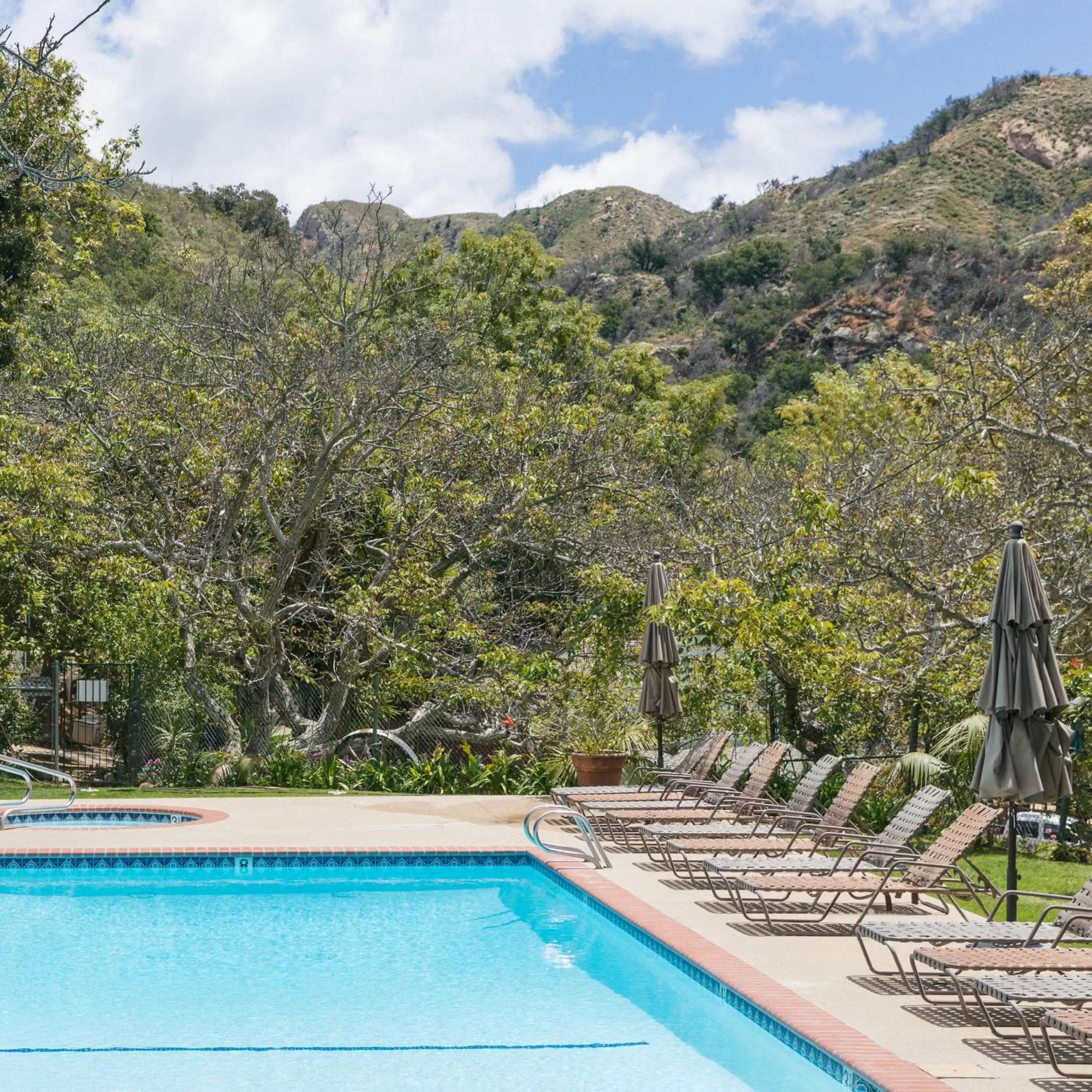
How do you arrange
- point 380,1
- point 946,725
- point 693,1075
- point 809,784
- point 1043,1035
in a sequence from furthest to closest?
1. point 380,1
2. point 946,725
3. point 809,784
4. point 693,1075
5. point 1043,1035

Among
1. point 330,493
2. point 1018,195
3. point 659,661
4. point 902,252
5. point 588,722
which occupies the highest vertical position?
point 1018,195

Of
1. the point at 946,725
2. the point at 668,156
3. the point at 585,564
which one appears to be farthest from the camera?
the point at 668,156

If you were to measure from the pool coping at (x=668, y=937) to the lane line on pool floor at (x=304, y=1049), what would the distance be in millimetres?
711

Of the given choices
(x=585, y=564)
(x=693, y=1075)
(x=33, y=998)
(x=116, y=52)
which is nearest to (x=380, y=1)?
(x=116, y=52)

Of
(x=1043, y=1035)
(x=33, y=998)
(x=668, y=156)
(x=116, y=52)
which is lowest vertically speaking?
(x=33, y=998)

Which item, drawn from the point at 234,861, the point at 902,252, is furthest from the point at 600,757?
the point at 902,252

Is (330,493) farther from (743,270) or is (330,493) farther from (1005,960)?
(743,270)

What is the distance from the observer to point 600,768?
46.3ft

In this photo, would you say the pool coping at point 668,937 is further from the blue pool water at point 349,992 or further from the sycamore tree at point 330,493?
the sycamore tree at point 330,493

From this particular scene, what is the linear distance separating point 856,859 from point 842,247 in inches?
2960

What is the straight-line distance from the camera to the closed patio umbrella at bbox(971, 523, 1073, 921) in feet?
25.2

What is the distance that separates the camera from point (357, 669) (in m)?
17.6

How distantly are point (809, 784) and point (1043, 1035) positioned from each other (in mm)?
5162

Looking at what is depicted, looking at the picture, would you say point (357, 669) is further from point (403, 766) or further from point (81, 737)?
point (81, 737)
